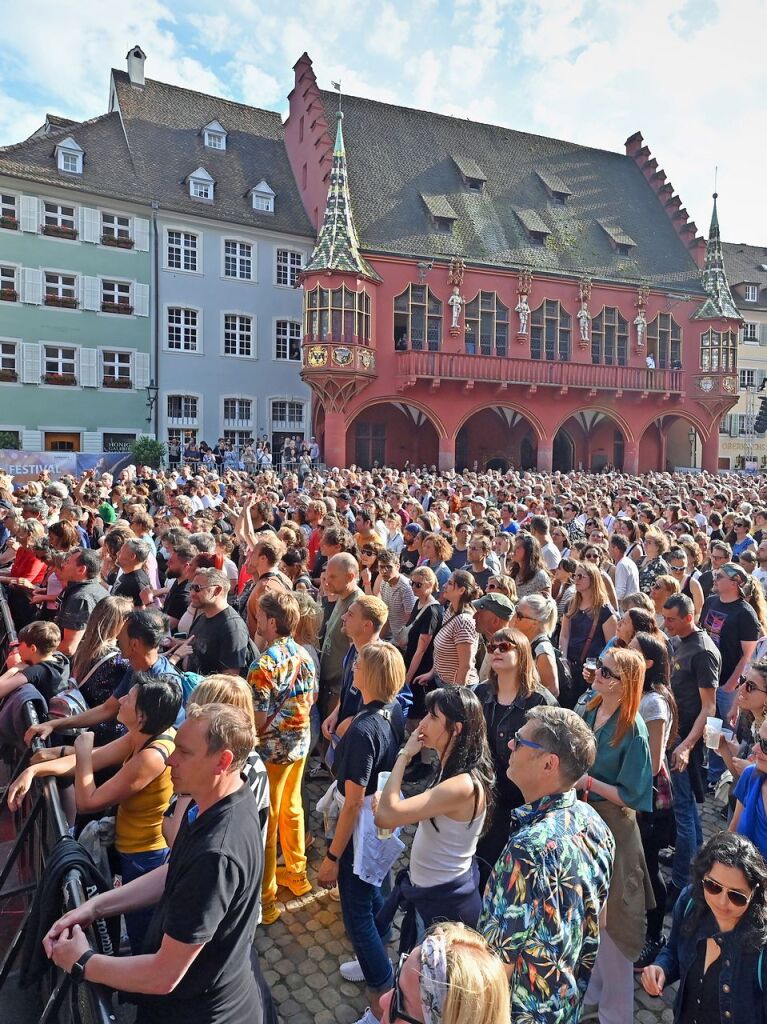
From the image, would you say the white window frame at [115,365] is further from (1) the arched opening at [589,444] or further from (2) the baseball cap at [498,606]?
(2) the baseball cap at [498,606]

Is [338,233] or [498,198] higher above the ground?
[498,198]

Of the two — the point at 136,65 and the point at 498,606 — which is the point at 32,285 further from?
the point at 498,606

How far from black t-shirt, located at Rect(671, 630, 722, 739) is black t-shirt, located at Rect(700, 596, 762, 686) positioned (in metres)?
1.26

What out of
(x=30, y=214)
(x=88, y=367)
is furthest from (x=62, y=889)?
(x=30, y=214)

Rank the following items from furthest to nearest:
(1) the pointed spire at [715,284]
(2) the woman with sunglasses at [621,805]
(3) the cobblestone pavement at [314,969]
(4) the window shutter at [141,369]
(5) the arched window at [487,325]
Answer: (1) the pointed spire at [715,284]
(5) the arched window at [487,325]
(4) the window shutter at [141,369]
(3) the cobblestone pavement at [314,969]
(2) the woman with sunglasses at [621,805]

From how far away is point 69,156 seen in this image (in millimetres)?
26719

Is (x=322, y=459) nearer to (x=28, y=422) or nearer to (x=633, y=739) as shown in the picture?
(x=28, y=422)

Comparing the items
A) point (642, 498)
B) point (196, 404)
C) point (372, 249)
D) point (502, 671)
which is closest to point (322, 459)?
point (196, 404)

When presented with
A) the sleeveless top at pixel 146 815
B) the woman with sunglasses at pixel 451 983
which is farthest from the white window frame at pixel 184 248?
the woman with sunglasses at pixel 451 983

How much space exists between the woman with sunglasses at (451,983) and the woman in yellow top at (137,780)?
5.50 ft

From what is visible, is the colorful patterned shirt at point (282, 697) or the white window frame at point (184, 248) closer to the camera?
the colorful patterned shirt at point (282, 697)

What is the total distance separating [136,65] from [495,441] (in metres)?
22.7

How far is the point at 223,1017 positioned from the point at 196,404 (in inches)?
1115

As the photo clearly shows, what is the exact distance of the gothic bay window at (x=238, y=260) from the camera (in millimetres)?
29484
